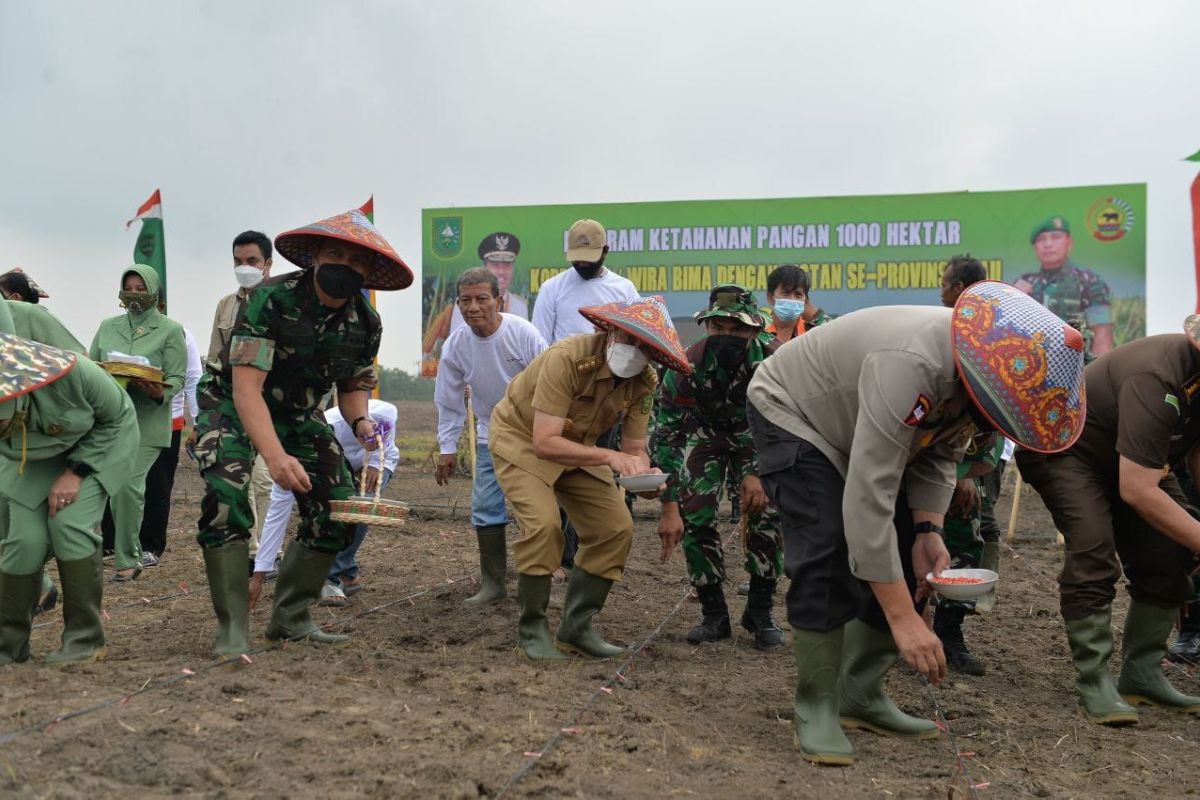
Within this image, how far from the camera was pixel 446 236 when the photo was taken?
15.4m

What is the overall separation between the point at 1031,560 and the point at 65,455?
6.64 meters

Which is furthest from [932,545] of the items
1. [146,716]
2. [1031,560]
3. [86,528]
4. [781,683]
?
[1031,560]

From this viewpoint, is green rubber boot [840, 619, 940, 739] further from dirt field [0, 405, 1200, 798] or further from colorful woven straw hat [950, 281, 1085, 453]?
colorful woven straw hat [950, 281, 1085, 453]

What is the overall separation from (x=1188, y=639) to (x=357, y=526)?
399 cm

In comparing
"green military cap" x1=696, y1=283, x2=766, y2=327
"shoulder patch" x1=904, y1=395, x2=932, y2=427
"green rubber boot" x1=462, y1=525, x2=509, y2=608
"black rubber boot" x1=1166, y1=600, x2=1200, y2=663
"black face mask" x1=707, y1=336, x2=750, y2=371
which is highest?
"green military cap" x1=696, y1=283, x2=766, y2=327

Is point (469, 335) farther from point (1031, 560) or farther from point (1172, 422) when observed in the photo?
point (1031, 560)

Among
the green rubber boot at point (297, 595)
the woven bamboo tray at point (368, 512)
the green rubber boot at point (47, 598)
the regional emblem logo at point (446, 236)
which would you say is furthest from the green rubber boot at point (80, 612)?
the regional emblem logo at point (446, 236)

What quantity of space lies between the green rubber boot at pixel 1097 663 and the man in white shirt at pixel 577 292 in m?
3.10

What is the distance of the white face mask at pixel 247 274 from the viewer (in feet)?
20.7

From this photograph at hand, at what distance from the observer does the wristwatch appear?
14.1ft

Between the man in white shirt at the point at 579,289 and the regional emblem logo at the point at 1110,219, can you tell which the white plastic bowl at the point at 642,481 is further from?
the regional emblem logo at the point at 1110,219

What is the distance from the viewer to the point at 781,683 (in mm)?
4340

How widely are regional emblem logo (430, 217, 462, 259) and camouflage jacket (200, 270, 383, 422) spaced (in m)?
10.9

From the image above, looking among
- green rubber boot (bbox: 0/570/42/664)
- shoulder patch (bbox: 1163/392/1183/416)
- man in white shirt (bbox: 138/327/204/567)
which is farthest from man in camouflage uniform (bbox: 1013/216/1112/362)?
green rubber boot (bbox: 0/570/42/664)
